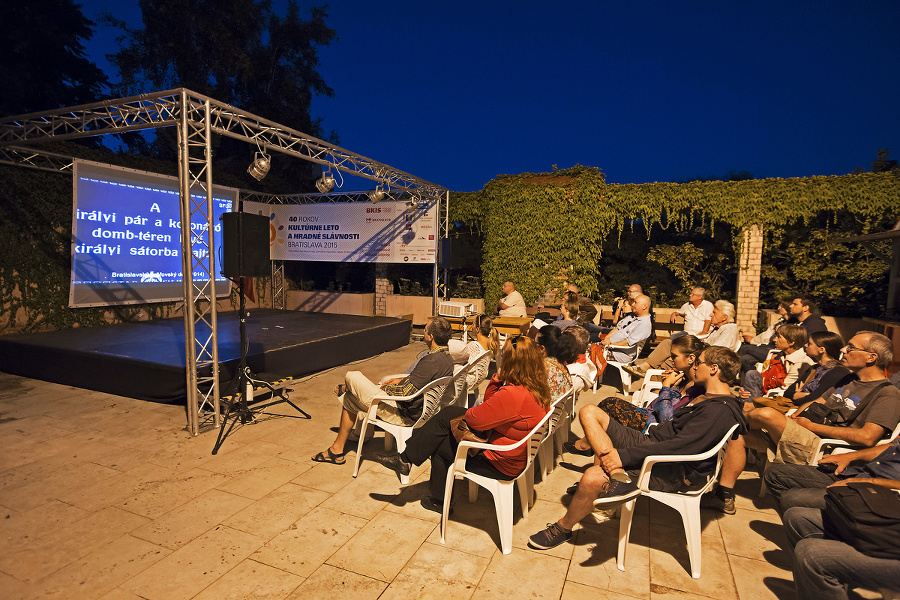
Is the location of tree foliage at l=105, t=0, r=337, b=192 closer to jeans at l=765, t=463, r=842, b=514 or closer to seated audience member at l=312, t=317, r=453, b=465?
seated audience member at l=312, t=317, r=453, b=465

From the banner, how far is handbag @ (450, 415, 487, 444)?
736 centimetres

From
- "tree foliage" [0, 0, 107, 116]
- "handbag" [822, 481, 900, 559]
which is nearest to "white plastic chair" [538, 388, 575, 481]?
"handbag" [822, 481, 900, 559]

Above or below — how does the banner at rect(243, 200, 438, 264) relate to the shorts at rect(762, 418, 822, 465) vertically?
above

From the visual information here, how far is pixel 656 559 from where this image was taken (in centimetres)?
242

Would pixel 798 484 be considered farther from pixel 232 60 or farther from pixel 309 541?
pixel 232 60

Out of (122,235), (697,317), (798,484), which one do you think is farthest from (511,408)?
(122,235)

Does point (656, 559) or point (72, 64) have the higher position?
point (72, 64)

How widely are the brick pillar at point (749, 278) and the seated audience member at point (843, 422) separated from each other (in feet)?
21.7

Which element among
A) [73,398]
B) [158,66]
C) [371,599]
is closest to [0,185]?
[73,398]

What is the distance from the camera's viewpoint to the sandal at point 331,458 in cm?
356

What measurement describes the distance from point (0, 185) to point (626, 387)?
30.3ft

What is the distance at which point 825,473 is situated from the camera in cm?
249

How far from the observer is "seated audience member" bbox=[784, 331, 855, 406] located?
10.1ft

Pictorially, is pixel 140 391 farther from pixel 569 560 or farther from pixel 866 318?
pixel 866 318
